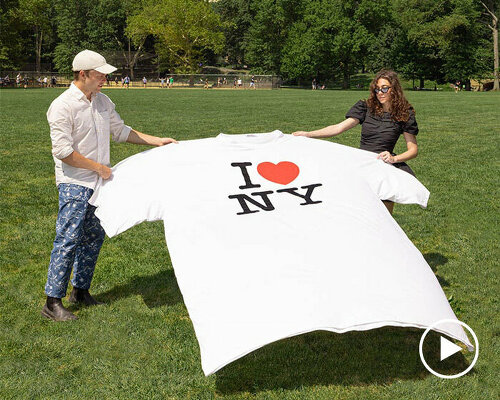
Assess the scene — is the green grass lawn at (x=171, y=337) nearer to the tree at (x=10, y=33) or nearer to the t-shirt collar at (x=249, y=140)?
the t-shirt collar at (x=249, y=140)

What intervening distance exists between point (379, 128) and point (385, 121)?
10cm

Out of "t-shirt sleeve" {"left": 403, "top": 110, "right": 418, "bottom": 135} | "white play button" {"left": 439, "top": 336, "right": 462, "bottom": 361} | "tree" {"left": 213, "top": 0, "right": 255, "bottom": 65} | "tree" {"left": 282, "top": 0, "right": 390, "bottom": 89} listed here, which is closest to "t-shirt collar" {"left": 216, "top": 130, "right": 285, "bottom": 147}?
"t-shirt sleeve" {"left": 403, "top": 110, "right": 418, "bottom": 135}

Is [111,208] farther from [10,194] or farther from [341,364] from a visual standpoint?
[10,194]

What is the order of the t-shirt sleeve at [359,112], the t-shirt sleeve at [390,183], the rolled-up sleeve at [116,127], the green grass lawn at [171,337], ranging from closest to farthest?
1. the green grass lawn at [171,337]
2. the t-shirt sleeve at [390,183]
3. the rolled-up sleeve at [116,127]
4. the t-shirt sleeve at [359,112]

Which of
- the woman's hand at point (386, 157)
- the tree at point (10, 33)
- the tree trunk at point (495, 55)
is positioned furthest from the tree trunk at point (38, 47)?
the woman's hand at point (386, 157)

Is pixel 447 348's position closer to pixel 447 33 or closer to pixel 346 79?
pixel 447 33

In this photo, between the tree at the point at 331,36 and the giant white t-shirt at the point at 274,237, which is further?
the tree at the point at 331,36

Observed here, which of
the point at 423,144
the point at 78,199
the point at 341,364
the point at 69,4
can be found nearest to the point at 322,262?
the point at 341,364

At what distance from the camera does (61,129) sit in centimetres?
497

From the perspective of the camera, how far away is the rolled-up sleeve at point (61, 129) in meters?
4.96

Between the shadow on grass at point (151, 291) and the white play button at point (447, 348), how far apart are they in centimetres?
287

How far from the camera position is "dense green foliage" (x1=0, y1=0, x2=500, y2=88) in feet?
245

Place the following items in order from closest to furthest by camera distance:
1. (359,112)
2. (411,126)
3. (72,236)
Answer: (72,236)
(411,126)
(359,112)

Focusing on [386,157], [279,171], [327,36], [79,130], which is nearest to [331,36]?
[327,36]
